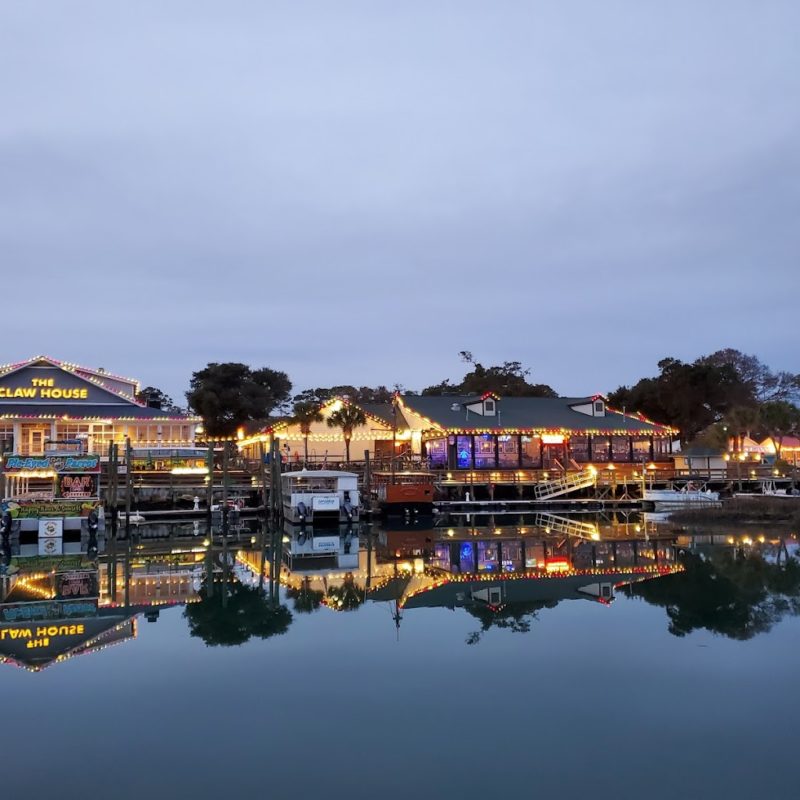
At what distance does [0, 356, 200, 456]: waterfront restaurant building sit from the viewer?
50.7m

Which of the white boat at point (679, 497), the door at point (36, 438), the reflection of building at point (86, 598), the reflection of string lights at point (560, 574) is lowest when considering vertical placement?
the reflection of string lights at point (560, 574)

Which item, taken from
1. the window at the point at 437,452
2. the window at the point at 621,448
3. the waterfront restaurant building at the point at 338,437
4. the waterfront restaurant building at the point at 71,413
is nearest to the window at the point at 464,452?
Answer: the window at the point at 437,452

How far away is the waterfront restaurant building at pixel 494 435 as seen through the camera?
5584 cm

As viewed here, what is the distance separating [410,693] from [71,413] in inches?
1744

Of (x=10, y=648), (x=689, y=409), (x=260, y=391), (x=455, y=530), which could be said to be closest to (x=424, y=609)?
(x=10, y=648)

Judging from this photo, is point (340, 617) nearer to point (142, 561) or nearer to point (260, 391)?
point (142, 561)

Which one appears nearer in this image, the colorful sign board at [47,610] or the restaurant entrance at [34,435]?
the colorful sign board at [47,610]

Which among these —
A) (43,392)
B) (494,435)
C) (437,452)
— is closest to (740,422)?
(494,435)

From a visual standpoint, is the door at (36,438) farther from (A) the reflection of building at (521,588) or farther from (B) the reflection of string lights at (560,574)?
(B) the reflection of string lights at (560,574)

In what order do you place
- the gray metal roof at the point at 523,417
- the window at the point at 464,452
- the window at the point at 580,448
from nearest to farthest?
the window at the point at 464,452, the gray metal roof at the point at 523,417, the window at the point at 580,448

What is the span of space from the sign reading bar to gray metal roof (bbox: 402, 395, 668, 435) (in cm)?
2492

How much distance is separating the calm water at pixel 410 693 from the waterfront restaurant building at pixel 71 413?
27.5 m

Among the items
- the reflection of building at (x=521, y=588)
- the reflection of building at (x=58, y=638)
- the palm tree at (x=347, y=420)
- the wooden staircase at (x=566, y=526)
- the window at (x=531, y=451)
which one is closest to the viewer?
the reflection of building at (x=58, y=638)

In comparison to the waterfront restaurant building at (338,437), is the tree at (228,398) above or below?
above
